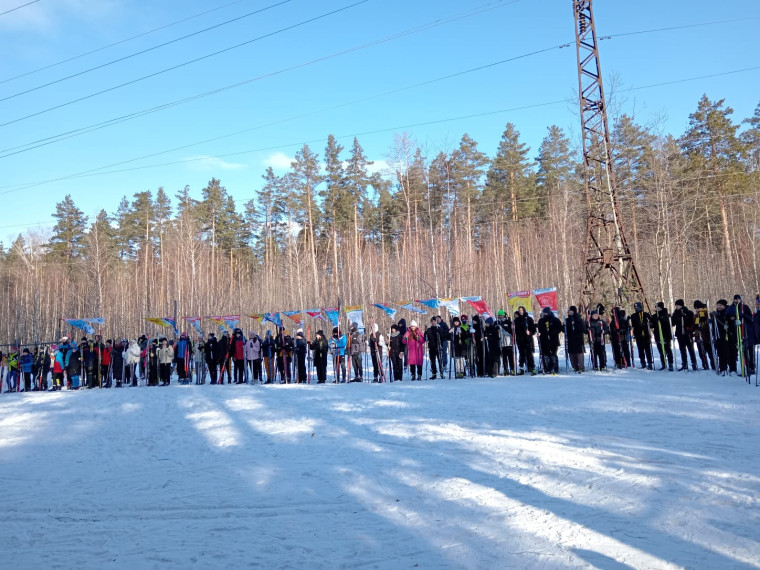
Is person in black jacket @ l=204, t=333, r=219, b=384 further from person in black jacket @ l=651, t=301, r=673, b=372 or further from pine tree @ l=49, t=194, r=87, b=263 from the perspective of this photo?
pine tree @ l=49, t=194, r=87, b=263

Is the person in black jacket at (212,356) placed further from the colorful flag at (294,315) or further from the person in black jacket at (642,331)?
the person in black jacket at (642,331)

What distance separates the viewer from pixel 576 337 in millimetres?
15531

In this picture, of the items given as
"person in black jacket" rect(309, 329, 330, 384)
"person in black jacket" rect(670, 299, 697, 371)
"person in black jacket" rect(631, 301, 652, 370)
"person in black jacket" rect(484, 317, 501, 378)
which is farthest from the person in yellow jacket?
"person in black jacket" rect(670, 299, 697, 371)

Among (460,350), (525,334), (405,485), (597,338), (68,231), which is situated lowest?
(405,485)

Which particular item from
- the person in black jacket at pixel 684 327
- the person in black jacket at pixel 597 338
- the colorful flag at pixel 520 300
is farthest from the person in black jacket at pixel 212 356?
the person in black jacket at pixel 684 327

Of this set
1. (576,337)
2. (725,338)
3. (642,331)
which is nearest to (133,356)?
(576,337)

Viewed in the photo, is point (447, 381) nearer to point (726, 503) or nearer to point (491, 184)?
point (726, 503)

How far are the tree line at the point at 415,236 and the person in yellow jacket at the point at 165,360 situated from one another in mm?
11790

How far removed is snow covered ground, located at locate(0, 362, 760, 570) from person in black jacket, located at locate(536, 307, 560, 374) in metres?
3.65

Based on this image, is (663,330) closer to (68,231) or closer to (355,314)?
(355,314)

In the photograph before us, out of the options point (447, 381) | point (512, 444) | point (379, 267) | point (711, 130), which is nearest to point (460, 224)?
point (379, 267)

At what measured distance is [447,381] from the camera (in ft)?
50.6

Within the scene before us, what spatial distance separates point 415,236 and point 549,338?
22.9m

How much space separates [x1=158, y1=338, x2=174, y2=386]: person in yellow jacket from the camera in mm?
18906
